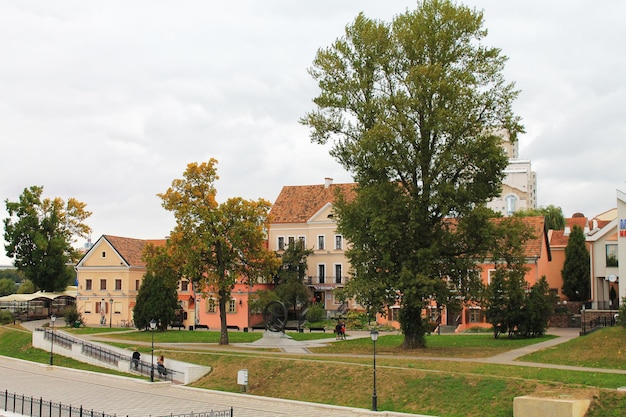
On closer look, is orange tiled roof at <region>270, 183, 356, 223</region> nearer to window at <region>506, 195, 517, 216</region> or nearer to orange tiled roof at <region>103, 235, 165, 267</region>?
orange tiled roof at <region>103, 235, 165, 267</region>

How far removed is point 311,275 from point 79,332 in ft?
76.1

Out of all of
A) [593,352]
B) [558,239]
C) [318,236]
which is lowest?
[593,352]

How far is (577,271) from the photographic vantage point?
2530 inches

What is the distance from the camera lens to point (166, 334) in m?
55.6

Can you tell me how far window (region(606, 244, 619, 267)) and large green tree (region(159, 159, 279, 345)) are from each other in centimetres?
2467

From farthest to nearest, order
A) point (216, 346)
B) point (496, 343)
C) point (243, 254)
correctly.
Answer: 1. point (243, 254)
2. point (216, 346)
3. point (496, 343)

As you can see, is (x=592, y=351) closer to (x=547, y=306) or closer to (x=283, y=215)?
(x=547, y=306)

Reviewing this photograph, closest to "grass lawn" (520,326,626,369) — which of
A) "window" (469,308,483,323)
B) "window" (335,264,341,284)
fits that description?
"window" (469,308,483,323)

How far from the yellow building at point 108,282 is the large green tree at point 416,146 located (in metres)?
36.9

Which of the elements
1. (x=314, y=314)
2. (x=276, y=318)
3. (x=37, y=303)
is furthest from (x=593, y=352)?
(x=37, y=303)

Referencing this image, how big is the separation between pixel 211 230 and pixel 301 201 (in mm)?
29051

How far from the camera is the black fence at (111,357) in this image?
3894 centimetres

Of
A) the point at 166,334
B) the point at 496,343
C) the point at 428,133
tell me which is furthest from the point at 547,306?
the point at 166,334

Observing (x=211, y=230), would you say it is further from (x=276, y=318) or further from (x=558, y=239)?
(x=558, y=239)
